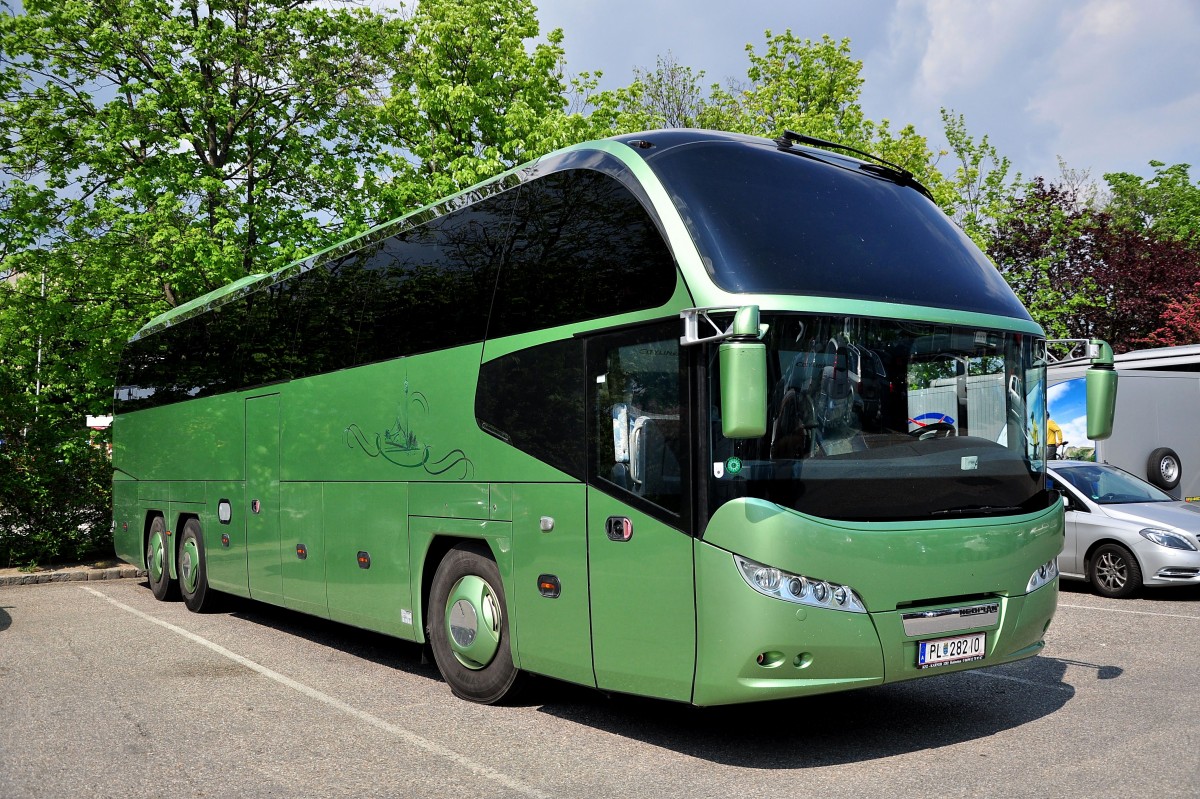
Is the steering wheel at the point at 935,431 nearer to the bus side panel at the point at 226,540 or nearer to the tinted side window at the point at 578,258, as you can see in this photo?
the tinted side window at the point at 578,258

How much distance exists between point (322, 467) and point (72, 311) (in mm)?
10785

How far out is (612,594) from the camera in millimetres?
6359

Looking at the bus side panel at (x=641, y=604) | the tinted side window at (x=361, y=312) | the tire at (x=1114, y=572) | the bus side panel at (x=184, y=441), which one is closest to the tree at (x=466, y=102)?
the bus side panel at (x=184, y=441)

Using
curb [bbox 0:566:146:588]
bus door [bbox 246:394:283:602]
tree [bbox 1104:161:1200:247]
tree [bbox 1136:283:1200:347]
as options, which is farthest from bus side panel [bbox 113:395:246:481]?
tree [bbox 1104:161:1200:247]

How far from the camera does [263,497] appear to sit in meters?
11.2

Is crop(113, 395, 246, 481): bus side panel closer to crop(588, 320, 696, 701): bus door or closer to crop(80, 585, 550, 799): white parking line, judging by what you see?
crop(80, 585, 550, 799): white parking line

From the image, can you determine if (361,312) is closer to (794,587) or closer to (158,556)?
(794,587)

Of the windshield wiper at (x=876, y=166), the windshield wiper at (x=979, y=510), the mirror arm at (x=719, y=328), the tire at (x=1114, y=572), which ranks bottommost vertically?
the tire at (x=1114, y=572)

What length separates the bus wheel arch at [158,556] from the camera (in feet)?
47.1

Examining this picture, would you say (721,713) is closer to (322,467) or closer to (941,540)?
(941,540)

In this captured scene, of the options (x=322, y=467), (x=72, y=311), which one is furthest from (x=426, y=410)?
(x=72, y=311)

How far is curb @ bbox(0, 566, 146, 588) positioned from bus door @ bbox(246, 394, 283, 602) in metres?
5.70

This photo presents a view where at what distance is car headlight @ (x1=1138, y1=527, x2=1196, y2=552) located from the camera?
1255 centimetres

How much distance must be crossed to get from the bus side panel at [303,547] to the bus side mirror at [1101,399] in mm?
6461
